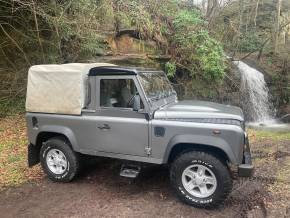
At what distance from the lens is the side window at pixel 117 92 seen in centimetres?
576

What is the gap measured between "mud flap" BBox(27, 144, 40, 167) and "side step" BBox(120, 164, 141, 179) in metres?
1.97

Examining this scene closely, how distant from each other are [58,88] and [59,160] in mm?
1391

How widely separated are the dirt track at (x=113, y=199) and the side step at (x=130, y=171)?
391 millimetres

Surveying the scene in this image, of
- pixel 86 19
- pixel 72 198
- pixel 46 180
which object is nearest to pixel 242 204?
pixel 72 198

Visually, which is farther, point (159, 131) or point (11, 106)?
point (11, 106)

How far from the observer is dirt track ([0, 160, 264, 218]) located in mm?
5223

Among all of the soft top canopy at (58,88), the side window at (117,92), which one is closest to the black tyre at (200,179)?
the side window at (117,92)

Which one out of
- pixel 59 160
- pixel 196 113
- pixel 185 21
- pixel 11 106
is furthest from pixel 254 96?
pixel 59 160

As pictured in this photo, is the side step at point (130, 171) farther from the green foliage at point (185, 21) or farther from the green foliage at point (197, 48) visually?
the green foliage at point (185, 21)

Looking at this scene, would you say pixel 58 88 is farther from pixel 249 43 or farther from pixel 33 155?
pixel 249 43

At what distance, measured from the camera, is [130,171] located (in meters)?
5.85

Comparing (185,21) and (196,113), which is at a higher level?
(185,21)

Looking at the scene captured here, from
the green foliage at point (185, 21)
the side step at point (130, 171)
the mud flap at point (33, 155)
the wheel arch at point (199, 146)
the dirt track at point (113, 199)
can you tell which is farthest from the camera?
the green foliage at point (185, 21)

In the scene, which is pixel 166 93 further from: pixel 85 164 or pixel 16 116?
pixel 16 116
